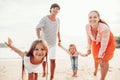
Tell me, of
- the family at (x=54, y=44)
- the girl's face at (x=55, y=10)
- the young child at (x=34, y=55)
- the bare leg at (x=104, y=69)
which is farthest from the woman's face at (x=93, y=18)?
the young child at (x=34, y=55)

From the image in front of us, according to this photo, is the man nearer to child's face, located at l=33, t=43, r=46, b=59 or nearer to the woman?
the woman

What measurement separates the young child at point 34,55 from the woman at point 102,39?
99 centimetres

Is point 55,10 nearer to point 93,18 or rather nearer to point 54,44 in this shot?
point 54,44

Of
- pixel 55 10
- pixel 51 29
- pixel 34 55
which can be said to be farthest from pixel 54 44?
pixel 34 55

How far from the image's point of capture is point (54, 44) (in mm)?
5641

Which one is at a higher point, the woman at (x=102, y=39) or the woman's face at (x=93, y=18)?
the woman's face at (x=93, y=18)

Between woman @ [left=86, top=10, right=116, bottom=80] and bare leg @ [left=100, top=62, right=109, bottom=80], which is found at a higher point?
woman @ [left=86, top=10, right=116, bottom=80]

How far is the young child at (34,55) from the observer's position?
13.2 ft

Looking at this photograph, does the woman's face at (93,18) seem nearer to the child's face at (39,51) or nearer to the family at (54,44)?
the family at (54,44)

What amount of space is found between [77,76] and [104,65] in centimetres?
156

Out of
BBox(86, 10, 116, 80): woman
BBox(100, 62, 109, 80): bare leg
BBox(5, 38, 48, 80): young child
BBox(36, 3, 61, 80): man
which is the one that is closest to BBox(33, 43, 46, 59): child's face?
BBox(5, 38, 48, 80): young child

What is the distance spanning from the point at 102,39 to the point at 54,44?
3.91ft

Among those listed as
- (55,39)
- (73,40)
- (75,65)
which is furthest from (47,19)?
(73,40)

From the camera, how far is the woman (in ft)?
15.4
